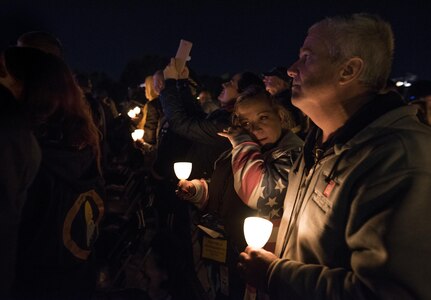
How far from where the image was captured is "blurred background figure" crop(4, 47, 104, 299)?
1.97m

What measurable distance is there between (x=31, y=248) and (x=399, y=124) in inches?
73.3

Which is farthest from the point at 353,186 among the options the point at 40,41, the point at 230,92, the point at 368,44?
the point at 40,41

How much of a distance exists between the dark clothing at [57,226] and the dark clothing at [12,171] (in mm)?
116

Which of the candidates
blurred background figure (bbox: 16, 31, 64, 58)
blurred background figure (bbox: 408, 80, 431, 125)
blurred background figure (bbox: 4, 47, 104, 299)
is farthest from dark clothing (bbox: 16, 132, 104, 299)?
blurred background figure (bbox: 408, 80, 431, 125)

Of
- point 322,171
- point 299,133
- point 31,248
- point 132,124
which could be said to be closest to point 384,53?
point 322,171

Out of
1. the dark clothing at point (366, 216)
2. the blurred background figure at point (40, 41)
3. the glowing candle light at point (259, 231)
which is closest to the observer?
the dark clothing at point (366, 216)

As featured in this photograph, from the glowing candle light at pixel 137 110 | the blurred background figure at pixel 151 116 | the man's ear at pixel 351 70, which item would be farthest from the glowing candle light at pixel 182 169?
the glowing candle light at pixel 137 110

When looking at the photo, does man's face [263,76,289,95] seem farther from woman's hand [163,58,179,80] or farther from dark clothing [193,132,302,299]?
dark clothing [193,132,302,299]

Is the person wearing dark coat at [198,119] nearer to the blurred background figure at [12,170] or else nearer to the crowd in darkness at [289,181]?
the crowd in darkness at [289,181]

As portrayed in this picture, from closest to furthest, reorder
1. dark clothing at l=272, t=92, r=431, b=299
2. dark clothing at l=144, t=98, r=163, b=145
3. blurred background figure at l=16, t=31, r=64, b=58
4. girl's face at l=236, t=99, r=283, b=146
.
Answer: dark clothing at l=272, t=92, r=431, b=299 → girl's face at l=236, t=99, r=283, b=146 → blurred background figure at l=16, t=31, r=64, b=58 → dark clothing at l=144, t=98, r=163, b=145

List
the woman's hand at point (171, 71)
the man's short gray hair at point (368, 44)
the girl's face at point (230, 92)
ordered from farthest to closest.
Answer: the girl's face at point (230, 92), the woman's hand at point (171, 71), the man's short gray hair at point (368, 44)

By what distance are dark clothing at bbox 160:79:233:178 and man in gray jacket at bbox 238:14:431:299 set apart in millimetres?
1476

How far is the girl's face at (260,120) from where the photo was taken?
2777 mm

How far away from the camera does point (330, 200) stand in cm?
169
